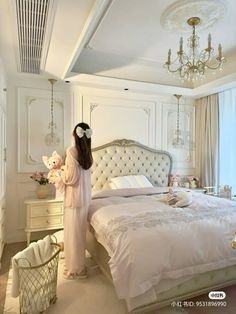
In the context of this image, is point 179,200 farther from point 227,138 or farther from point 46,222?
point 227,138

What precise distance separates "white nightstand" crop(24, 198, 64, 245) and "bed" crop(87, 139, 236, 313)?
0.85 meters

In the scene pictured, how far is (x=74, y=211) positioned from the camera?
269cm

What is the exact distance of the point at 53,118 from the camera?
4.07m

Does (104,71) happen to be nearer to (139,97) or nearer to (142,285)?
(139,97)

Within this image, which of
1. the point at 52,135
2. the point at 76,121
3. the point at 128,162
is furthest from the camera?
the point at 128,162

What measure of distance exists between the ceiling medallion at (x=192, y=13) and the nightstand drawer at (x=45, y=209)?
298cm

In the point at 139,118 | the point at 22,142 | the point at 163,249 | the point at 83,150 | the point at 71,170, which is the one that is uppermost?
the point at 139,118

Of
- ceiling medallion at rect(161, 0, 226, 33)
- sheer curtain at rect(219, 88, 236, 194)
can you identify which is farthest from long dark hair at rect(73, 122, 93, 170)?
sheer curtain at rect(219, 88, 236, 194)

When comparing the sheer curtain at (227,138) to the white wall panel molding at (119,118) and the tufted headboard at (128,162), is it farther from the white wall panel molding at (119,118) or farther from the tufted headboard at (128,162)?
the white wall panel molding at (119,118)

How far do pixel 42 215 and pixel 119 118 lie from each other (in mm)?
2241

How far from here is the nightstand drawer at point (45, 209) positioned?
3.47m

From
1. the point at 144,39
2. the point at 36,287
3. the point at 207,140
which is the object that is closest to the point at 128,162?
the point at 207,140

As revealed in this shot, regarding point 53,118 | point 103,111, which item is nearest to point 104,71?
point 103,111

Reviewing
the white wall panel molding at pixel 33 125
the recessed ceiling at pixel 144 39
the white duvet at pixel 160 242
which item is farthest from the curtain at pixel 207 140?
the white wall panel molding at pixel 33 125
